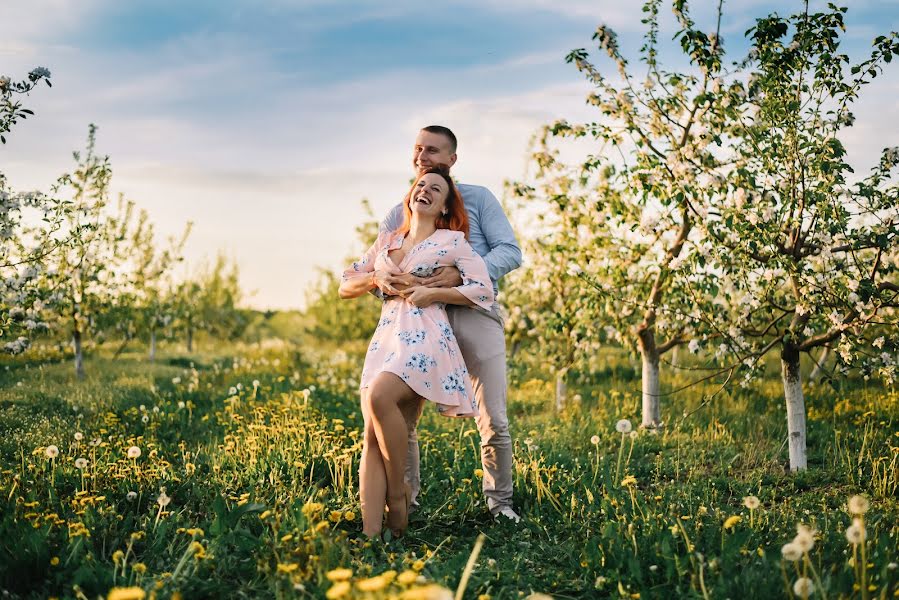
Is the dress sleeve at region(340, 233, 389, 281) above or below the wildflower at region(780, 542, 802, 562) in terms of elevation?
above

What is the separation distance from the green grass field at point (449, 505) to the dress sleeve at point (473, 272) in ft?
4.62

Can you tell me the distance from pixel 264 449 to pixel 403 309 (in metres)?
2.26

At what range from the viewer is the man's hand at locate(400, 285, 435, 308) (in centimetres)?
463

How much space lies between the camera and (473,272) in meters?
4.73

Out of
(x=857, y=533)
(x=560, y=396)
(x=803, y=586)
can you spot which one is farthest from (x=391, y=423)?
(x=560, y=396)

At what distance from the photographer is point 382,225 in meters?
5.26

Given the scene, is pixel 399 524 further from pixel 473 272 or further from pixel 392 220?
pixel 392 220

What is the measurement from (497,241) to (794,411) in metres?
3.08

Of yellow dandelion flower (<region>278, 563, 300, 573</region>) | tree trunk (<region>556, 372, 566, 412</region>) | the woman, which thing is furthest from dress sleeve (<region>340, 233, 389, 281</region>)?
tree trunk (<region>556, 372, 566, 412</region>)

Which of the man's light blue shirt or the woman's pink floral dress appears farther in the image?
the man's light blue shirt

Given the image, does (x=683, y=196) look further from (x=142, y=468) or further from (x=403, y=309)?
(x=142, y=468)

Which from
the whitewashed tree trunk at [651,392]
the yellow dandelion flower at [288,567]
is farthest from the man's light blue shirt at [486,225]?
the whitewashed tree trunk at [651,392]

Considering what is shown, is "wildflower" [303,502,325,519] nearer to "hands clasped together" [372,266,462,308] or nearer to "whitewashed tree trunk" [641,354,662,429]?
"hands clasped together" [372,266,462,308]

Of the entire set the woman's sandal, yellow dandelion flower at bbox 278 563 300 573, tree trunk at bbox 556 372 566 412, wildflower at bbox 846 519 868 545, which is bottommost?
the woman's sandal
